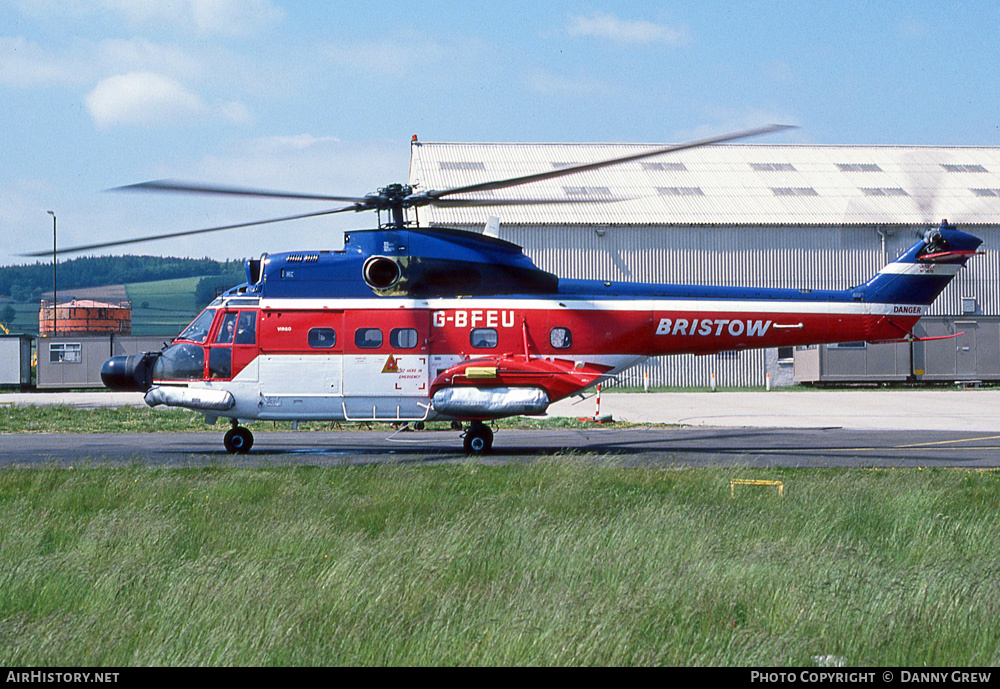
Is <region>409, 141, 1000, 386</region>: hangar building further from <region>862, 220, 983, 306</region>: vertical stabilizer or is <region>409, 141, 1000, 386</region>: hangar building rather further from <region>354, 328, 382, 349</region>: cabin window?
<region>354, 328, 382, 349</region>: cabin window

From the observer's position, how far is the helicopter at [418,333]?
629 inches

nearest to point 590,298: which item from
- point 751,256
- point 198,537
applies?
point 198,537

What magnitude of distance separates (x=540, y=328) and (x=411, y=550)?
9.76 meters

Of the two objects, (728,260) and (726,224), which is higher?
(726,224)

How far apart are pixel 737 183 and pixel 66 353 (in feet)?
121

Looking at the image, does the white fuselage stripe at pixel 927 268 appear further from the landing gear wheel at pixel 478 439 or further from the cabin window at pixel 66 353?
the cabin window at pixel 66 353

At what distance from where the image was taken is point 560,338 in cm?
1633

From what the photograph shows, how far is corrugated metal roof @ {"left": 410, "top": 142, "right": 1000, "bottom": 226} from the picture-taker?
44656 mm

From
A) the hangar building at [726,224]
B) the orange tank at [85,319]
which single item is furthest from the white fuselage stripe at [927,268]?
the orange tank at [85,319]

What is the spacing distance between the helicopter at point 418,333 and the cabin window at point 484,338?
0.02 meters

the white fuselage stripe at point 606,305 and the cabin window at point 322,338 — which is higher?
the white fuselage stripe at point 606,305

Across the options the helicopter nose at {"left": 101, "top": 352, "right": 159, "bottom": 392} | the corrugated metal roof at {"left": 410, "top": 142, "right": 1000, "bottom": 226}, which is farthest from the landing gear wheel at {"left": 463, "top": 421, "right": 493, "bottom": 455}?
the corrugated metal roof at {"left": 410, "top": 142, "right": 1000, "bottom": 226}

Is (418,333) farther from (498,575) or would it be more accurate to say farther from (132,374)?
(498,575)

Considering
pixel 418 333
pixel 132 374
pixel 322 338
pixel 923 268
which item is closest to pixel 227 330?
pixel 322 338
